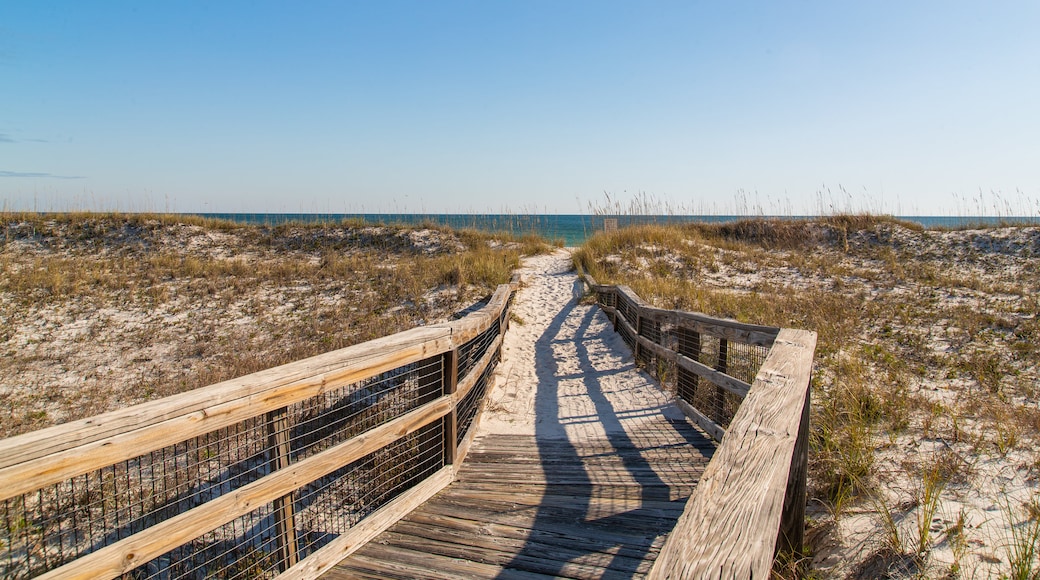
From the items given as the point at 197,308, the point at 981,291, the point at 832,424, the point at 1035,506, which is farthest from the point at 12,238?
the point at 981,291

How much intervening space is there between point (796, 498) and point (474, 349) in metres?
3.18

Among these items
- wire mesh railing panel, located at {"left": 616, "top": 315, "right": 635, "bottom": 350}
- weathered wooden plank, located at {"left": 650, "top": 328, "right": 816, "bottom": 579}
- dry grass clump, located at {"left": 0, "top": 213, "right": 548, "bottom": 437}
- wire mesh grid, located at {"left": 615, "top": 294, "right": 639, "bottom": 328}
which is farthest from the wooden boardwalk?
dry grass clump, located at {"left": 0, "top": 213, "right": 548, "bottom": 437}

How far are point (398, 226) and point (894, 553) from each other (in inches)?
700

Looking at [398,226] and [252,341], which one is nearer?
[252,341]

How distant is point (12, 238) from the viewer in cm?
1620

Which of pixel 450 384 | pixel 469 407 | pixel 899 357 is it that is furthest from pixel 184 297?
pixel 899 357

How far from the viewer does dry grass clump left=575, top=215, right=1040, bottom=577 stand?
2.95m

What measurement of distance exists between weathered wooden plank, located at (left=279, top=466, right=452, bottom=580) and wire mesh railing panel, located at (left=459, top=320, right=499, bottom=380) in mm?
1141

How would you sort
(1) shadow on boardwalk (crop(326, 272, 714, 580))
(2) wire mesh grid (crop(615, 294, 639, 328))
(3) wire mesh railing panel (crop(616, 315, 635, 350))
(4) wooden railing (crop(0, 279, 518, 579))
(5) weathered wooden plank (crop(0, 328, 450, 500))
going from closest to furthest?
(5) weathered wooden plank (crop(0, 328, 450, 500)) → (4) wooden railing (crop(0, 279, 518, 579)) → (1) shadow on boardwalk (crop(326, 272, 714, 580)) → (2) wire mesh grid (crop(615, 294, 639, 328)) → (3) wire mesh railing panel (crop(616, 315, 635, 350))

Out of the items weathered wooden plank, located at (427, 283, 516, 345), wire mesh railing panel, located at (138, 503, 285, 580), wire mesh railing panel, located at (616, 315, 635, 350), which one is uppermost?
weathered wooden plank, located at (427, 283, 516, 345)

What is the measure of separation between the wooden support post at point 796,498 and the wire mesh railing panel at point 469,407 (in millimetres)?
2377

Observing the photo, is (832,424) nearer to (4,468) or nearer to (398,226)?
(4,468)

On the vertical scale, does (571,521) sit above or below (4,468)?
below

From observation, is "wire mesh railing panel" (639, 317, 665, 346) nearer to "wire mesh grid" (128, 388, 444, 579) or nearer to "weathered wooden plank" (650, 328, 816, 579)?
"wire mesh grid" (128, 388, 444, 579)
